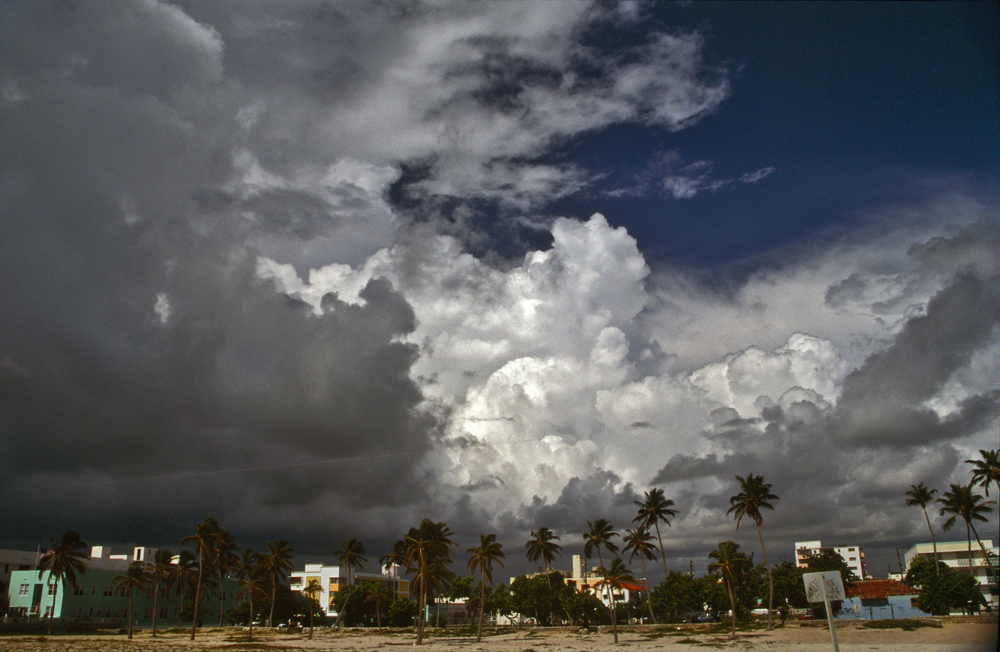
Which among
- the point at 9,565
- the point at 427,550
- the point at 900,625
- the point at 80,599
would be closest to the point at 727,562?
the point at 900,625

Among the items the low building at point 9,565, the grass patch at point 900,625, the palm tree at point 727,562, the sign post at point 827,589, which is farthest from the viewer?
the low building at point 9,565

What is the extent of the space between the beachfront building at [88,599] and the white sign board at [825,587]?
382 feet

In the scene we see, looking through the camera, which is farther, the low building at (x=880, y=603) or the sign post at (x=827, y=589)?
the low building at (x=880, y=603)

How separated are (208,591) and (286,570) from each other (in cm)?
3101

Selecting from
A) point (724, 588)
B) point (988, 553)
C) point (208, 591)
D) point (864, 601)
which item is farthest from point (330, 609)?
point (988, 553)

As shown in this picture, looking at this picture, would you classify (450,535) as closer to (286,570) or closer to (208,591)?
(286,570)

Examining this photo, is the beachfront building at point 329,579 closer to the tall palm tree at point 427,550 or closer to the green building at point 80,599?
the green building at point 80,599

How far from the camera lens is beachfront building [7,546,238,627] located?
110 metres

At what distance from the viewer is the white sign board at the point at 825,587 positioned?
16.9 m

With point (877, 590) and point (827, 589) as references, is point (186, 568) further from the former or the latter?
point (827, 589)

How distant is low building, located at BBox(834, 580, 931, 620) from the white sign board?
80780 mm

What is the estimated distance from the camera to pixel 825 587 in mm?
17297

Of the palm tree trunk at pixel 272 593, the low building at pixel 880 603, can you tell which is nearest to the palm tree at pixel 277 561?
the palm tree trunk at pixel 272 593

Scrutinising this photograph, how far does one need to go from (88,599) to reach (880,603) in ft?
383
